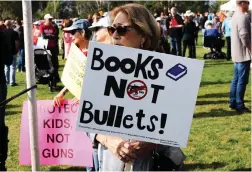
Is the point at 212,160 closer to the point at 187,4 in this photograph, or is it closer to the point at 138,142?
the point at 138,142

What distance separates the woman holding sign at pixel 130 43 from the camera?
2.22m

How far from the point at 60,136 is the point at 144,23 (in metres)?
2.42

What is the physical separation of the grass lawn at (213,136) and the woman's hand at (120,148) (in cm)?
288

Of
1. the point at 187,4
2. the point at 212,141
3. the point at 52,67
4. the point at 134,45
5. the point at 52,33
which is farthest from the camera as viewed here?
the point at 187,4

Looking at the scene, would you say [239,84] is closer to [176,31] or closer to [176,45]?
[176,31]

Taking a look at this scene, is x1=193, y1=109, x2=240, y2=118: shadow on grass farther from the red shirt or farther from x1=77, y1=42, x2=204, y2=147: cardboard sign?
x1=77, y1=42, x2=204, y2=147: cardboard sign

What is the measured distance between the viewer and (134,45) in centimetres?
233

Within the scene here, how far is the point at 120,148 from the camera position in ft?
7.30

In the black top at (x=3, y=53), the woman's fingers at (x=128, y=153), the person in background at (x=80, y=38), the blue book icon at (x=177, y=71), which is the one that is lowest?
the woman's fingers at (x=128, y=153)

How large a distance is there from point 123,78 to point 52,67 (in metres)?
8.64

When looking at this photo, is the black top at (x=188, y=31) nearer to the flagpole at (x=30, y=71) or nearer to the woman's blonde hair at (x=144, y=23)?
the flagpole at (x=30, y=71)

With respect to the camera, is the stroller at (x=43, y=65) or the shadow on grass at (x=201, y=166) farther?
the stroller at (x=43, y=65)

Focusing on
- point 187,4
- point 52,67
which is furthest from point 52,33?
point 187,4

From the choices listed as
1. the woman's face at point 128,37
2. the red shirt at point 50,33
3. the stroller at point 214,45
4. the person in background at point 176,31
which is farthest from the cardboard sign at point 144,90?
the stroller at point 214,45
